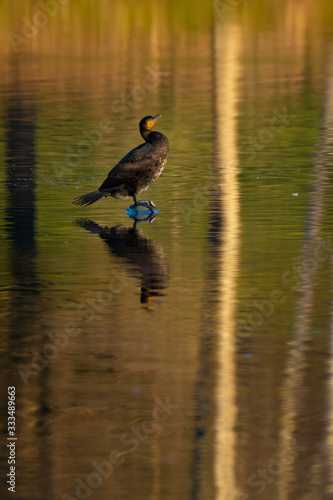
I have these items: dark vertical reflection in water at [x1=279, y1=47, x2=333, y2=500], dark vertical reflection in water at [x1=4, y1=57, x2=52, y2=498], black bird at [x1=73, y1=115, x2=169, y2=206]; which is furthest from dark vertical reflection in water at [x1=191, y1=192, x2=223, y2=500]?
black bird at [x1=73, y1=115, x2=169, y2=206]

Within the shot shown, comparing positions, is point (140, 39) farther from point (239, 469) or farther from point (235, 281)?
point (239, 469)

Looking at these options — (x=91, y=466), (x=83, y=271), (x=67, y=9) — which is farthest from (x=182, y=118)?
(x=67, y=9)

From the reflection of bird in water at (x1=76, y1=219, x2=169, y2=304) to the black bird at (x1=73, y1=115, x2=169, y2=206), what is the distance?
558 millimetres

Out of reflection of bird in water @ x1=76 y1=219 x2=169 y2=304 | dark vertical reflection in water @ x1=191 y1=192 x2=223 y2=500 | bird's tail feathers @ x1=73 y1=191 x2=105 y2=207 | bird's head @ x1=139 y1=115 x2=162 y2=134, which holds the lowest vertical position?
dark vertical reflection in water @ x1=191 y1=192 x2=223 y2=500

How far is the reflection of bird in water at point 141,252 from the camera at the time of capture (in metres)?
11.1

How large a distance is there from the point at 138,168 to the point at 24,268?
294cm

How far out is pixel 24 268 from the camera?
12.0 meters

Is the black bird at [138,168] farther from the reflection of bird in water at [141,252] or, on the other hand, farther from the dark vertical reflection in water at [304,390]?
the dark vertical reflection in water at [304,390]

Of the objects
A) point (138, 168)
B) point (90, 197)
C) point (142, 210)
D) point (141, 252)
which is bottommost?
point (141, 252)

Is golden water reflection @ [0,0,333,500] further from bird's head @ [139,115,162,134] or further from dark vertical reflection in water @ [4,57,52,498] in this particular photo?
bird's head @ [139,115,162,134]

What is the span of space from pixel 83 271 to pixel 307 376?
3766mm

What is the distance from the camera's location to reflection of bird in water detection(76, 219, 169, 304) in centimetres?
1109

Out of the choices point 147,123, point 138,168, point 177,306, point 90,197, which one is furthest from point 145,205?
point 177,306

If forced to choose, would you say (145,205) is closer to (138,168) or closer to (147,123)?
(138,168)
